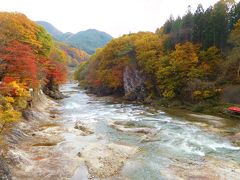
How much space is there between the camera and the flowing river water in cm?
1636

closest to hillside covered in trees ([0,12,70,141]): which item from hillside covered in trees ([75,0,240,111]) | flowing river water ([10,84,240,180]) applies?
flowing river water ([10,84,240,180])

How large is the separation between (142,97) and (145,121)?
74.5ft

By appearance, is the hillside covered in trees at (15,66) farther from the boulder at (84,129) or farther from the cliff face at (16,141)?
the boulder at (84,129)

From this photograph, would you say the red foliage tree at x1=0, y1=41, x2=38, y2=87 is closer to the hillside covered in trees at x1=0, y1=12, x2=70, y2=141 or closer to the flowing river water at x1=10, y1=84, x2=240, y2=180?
the hillside covered in trees at x1=0, y1=12, x2=70, y2=141

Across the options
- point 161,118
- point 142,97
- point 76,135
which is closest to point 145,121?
point 161,118

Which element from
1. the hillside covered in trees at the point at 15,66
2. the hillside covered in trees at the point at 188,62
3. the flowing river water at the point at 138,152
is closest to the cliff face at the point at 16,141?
the flowing river water at the point at 138,152

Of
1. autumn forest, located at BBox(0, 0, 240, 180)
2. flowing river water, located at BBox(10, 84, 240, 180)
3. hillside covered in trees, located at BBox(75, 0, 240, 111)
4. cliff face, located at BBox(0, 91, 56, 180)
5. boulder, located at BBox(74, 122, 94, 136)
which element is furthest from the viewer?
hillside covered in trees, located at BBox(75, 0, 240, 111)

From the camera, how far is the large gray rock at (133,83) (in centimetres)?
5744

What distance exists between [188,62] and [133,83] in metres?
16.2

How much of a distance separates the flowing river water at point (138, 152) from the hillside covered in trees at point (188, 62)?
12.5 meters

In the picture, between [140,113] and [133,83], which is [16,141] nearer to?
[140,113]

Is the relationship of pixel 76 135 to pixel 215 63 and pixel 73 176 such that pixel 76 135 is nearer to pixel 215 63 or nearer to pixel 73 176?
pixel 73 176

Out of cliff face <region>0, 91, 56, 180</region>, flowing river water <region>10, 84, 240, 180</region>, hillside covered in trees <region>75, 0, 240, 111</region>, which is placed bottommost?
flowing river water <region>10, 84, 240, 180</region>

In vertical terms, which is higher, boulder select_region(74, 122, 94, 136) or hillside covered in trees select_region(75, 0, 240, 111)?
hillside covered in trees select_region(75, 0, 240, 111)
